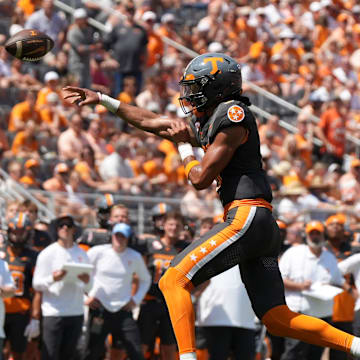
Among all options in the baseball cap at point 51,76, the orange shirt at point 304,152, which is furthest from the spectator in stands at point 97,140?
the orange shirt at point 304,152

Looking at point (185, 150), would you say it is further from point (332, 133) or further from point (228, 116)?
point (332, 133)

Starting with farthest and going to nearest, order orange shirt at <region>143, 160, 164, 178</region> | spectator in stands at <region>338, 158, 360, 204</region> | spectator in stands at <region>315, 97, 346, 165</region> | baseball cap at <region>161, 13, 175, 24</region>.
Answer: baseball cap at <region>161, 13, 175, 24</region> < spectator in stands at <region>315, 97, 346, 165</region> < orange shirt at <region>143, 160, 164, 178</region> < spectator in stands at <region>338, 158, 360, 204</region>

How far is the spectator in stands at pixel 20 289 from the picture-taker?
947 centimetres

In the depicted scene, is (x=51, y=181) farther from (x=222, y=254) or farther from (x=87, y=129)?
(x=222, y=254)

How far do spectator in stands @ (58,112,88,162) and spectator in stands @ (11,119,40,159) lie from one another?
0.33 meters

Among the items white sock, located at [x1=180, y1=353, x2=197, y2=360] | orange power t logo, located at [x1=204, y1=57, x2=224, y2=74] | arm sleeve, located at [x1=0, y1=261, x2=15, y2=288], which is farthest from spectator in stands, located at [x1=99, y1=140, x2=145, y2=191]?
white sock, located at [x1=180, y1=353, x2=197, y2=360]

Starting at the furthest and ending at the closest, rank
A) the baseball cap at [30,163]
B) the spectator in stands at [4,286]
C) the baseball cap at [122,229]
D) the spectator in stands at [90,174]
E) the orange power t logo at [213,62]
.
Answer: the spectator in stands at [90,174] < the baseball cap at [30,163] < the baseball cap at [122,229] < the spectator in stands at [4,286] < the orange power t logo at [213,62]

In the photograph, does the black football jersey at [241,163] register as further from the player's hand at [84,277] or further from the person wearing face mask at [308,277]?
the person wearing face mask at [308,277]

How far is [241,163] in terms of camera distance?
6.21 metres

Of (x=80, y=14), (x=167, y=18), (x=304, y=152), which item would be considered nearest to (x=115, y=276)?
(x=304, y=152)

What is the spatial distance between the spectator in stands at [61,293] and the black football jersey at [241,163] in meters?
3.37

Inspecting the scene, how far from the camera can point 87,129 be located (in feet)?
45.6

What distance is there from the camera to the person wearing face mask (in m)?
9.61

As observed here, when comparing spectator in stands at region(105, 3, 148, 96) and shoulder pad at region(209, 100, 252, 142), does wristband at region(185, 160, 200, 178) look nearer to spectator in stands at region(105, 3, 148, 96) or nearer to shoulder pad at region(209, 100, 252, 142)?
shoulder pad at region(209, 100, 252, 142)
